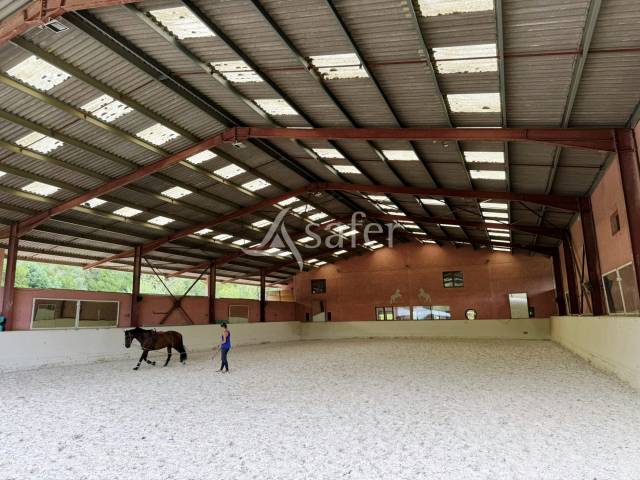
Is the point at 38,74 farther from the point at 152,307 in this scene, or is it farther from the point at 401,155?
the point at 152,307

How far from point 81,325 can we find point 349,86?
17.9m

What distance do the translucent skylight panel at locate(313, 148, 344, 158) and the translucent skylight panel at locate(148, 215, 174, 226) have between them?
29.3ft

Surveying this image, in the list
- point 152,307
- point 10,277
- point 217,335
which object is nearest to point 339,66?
point 10,277

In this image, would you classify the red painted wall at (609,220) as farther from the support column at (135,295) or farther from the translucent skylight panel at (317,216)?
the support column at (135,295)

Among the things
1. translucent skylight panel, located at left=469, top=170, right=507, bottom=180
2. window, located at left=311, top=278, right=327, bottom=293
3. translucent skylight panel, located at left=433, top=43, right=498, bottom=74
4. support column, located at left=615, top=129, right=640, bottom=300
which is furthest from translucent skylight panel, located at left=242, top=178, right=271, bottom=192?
window, located at left=311, top=278, right=327, bottom=293

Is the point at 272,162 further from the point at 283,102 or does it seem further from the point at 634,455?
the point at 634,455

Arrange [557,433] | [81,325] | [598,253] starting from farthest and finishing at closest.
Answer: [81,325]
[598,253]
[557,433]

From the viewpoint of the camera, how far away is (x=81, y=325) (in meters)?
20.7

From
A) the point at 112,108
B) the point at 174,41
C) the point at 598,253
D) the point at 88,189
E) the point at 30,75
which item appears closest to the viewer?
the point at 174,41

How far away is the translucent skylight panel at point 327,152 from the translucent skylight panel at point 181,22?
6.98 m

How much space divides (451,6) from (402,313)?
2872 centimetres

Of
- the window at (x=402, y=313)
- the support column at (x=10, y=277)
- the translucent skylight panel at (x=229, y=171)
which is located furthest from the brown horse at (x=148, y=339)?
the window at (x=402, y=313)

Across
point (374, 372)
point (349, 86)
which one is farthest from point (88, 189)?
point (374, 372)

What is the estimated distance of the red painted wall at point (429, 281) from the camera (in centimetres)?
3044
